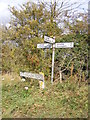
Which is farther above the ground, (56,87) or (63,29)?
(63,29)

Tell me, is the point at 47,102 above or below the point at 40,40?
below

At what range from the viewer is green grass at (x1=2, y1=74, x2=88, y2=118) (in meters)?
3.28

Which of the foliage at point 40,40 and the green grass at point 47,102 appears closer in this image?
the green grass at point 47,102

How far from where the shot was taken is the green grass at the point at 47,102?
3275 millimetres

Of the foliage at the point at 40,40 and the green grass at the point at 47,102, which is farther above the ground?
the foliage at the point at 40,40

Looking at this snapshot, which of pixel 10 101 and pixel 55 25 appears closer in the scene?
pixel 10 101

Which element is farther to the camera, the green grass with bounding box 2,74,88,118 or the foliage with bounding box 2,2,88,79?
the foliage with bounding box 2,2,88,79

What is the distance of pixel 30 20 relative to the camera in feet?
25.4

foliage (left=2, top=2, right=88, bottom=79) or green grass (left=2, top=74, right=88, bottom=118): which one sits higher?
foliage (left=2, top=2, right=88, bottom=79)

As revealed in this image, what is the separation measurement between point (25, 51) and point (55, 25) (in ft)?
6.49

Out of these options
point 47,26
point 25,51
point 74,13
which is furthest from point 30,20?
point 74,13

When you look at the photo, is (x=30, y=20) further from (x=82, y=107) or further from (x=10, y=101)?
(x=82, y=107)

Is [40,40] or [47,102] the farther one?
[40,40]

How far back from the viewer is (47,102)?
148 inches
